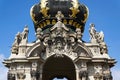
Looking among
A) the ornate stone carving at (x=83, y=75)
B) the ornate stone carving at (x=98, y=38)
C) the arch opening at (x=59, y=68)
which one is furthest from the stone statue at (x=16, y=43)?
the ornate stone carving at (x=98, y=38)

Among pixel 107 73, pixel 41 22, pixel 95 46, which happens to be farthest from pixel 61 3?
pixel 107 73

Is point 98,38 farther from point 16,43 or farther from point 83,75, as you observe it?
point 16,43

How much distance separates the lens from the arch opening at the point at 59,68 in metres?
24.2

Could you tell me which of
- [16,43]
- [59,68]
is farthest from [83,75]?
[16,43]

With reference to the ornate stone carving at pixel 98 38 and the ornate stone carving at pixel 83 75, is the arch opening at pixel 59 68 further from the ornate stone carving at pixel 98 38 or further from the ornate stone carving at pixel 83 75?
the ornate stone carving at pixel 98 38

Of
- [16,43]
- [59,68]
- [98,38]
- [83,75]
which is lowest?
[83,75]

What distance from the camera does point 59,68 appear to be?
1029 inches

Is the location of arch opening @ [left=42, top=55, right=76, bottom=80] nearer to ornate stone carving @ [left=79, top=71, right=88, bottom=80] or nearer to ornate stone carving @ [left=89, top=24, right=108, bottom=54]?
ornate stone carving @ [left=79, top=71, right=88, bottom=80]

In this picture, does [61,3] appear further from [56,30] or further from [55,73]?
[55,73]

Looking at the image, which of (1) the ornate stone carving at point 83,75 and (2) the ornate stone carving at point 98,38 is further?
(2) the ornate stone carving at point 98,38

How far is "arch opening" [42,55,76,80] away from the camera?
24.2m

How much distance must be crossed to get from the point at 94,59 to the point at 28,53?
4052 millimetres

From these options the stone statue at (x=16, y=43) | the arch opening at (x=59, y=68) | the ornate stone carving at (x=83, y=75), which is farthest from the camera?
the arch opening at (x=59, y=68)

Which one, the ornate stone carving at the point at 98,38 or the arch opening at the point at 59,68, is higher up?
the ornate stone carving at the point at 98,38
